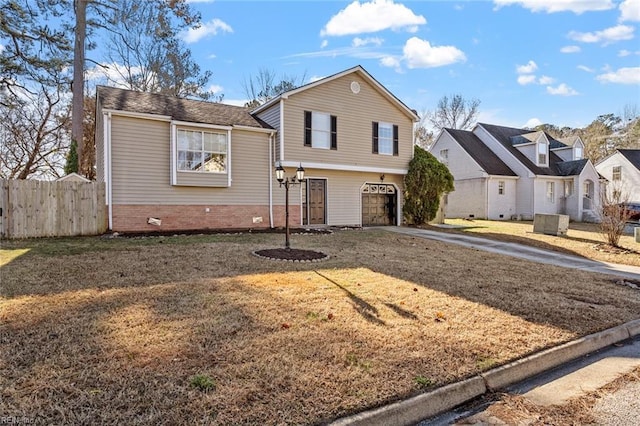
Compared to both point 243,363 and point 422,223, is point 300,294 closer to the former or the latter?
point 243,363

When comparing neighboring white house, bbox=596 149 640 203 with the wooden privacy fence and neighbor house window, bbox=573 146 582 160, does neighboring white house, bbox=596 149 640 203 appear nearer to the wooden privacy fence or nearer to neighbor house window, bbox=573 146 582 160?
neighbor house window, bbox=573 146 582 160

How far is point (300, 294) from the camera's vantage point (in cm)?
521

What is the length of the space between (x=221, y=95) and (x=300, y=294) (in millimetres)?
24432

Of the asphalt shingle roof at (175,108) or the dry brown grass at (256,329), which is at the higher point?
the asphalt shingle roof at (175,108)

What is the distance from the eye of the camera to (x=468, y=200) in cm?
2506

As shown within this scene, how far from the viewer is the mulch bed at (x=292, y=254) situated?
788cm

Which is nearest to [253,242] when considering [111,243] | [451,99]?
[111,243]

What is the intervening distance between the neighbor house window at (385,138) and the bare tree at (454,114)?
956 inches

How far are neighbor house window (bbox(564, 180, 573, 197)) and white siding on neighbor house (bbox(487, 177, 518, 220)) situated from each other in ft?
13.2

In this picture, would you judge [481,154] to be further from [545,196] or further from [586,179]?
[586,179]

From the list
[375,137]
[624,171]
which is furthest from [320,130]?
[624,171]

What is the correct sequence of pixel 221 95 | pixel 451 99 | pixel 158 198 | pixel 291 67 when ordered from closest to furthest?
pixel 158 198 < pixel 221 95 < pixel 291 67 < pixel 451 99

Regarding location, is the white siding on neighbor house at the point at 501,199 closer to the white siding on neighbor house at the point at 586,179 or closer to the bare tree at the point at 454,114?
the white siding on neighbor house at the point at 586,179

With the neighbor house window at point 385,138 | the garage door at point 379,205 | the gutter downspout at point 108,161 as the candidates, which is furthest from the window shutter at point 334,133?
the gutter downspout at point 108,161
